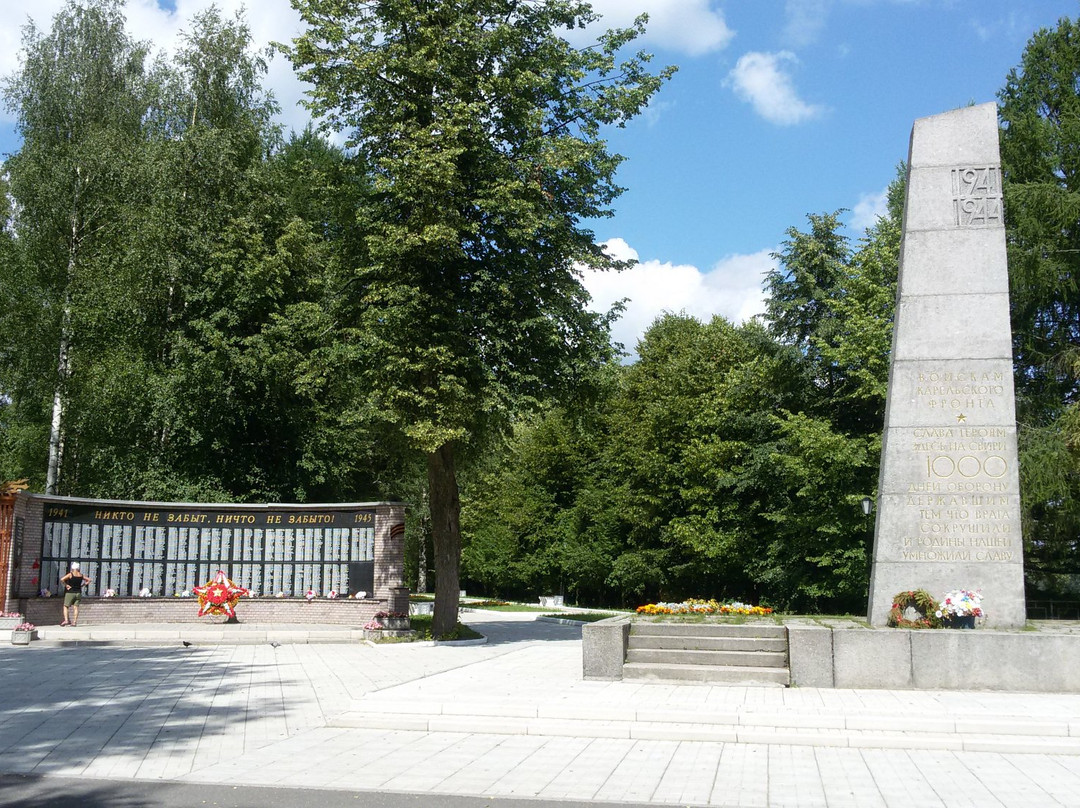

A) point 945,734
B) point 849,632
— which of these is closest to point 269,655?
point 849,632

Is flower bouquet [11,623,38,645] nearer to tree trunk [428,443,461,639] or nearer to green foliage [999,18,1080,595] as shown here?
tree trunk [428,443,461,639]

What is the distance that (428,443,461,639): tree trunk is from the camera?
67.6ft

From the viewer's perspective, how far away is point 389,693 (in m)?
10.9

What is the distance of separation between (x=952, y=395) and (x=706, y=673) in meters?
5.12

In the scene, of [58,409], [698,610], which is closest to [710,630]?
[698,610]

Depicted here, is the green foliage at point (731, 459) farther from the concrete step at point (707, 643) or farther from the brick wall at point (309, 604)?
the concrete step at point (707, 643)

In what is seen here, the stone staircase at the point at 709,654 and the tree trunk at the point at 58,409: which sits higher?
the tree trunk at the point at 58,409

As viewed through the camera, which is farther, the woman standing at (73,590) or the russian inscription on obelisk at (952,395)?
the woman standing at (73,590)

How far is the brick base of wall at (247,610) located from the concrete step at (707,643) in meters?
10.0

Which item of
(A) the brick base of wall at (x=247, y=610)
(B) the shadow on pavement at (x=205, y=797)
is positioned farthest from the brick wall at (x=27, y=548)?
(B) the shadow on pavement at (x=205, y=797)

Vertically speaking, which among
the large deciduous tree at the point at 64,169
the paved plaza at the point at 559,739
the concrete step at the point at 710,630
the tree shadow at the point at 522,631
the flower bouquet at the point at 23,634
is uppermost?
the large deciduous tree at the point at 64,169

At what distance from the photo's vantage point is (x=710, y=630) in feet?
41.6

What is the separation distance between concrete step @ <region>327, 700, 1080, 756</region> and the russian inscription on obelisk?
140 inches

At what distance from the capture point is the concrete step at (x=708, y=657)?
39.6 ft
